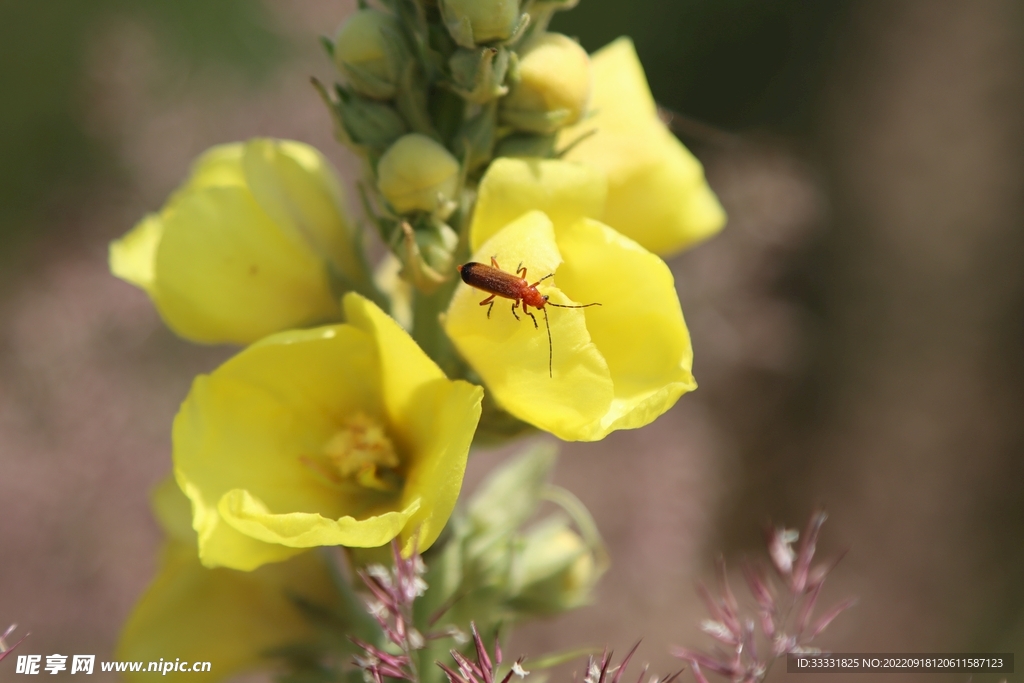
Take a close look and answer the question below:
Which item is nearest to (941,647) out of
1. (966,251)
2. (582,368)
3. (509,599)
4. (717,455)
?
(717,455)

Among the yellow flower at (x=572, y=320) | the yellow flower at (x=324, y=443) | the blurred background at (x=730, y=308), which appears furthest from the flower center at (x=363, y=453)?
the blurred background at (x=730, y=308)

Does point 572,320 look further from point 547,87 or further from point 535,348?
point 547,87

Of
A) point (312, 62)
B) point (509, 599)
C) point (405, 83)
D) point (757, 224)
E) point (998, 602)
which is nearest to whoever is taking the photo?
point (405, 83)

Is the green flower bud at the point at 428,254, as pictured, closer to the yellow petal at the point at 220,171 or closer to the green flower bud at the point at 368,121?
the green flower bud at the point at 368,121

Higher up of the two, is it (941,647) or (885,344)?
(885,344)

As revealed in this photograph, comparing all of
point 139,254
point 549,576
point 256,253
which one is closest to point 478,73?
point 256,253

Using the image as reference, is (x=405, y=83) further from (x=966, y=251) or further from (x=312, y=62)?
(x=966, y=251)

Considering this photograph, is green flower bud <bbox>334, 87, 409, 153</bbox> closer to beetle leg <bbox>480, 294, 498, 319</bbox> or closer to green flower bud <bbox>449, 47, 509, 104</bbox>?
green flower bud <bbox>449, 47, 509, 104</bbox>

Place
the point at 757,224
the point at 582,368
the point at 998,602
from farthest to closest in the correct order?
the point at 998,602
the point at 757,224
the point at 582,368

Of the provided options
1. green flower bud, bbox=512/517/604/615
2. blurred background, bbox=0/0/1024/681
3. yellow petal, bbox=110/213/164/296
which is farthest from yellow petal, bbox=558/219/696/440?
blurred background, bbox=0/0/1024/681
